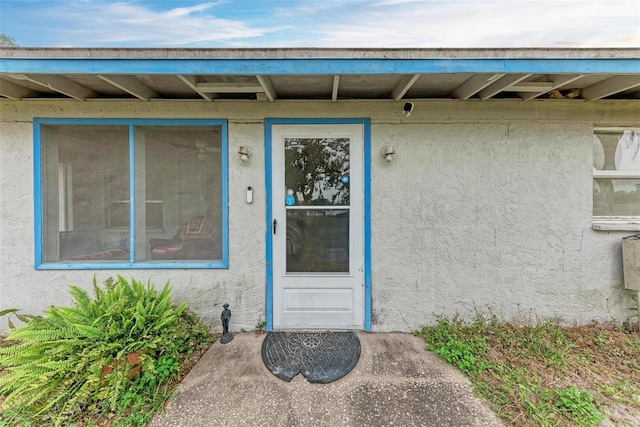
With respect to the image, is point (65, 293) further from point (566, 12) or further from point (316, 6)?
point (566, 12)

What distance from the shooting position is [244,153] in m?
2.73

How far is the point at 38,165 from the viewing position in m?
2.76

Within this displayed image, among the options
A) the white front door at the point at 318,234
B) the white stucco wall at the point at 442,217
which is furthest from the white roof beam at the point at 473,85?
the white front door at the point at 318,234

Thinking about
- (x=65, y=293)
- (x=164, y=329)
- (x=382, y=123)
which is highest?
(x=382, y=123)

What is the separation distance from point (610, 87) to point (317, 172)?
9.20 feet

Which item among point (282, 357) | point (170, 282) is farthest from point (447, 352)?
point (170, 282)

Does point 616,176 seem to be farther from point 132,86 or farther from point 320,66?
point 132,86

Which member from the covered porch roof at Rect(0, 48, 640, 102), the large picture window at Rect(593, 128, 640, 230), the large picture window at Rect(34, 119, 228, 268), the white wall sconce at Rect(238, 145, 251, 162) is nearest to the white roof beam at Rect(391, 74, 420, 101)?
the covered porch roof at Rect(0, 48, 640, 102)

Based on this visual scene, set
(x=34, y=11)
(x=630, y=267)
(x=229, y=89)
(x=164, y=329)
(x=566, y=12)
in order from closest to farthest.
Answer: (x=164, y=329) < (x=229, y=89) < (x=630, y=267) < (x=566, y=12) < (x=34, y=11)

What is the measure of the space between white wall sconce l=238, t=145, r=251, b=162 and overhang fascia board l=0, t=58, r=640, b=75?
2.48 ft

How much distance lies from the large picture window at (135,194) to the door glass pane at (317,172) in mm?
701

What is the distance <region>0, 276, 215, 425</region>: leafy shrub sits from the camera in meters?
1.85

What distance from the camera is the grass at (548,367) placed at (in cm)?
182

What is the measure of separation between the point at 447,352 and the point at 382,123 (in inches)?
89.6
